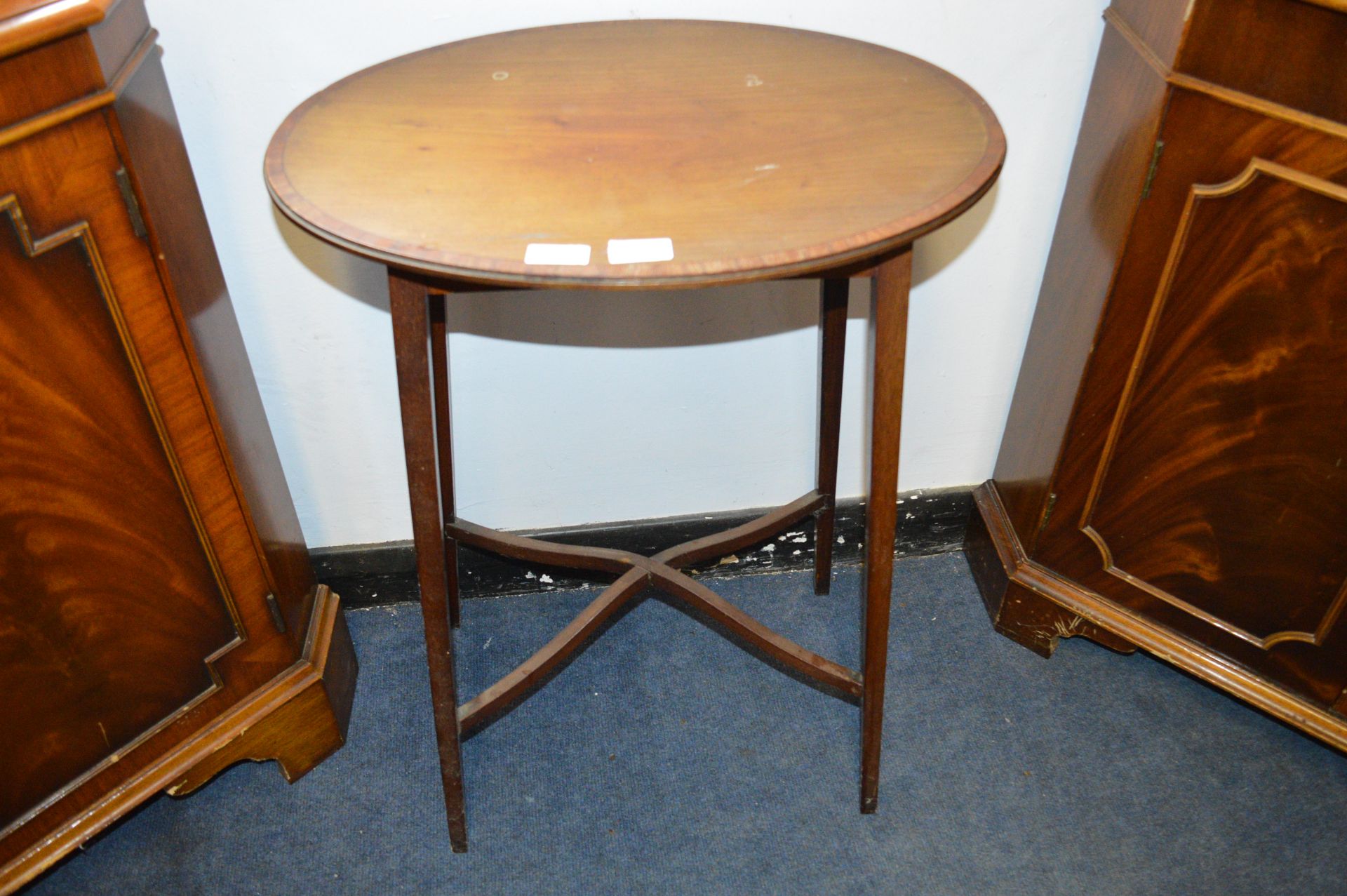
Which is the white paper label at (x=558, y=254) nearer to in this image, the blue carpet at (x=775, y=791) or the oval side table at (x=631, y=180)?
the oval side table at (x=631, y=180)

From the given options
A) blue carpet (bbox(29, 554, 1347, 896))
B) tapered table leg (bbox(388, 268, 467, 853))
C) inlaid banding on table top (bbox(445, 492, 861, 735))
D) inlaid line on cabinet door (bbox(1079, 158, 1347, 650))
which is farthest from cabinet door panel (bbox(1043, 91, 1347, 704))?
tapered table leg (bbox(388, 268, 467, 853))

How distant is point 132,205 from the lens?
4.13 ft

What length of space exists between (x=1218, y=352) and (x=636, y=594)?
1.00 meters

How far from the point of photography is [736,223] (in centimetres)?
109

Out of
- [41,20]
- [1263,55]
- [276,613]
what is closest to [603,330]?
[276,613]

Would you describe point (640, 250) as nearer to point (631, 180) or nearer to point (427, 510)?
point (631, 180)

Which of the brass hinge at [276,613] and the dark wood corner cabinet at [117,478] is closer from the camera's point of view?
the dark wood corner cabinet at [117,478]

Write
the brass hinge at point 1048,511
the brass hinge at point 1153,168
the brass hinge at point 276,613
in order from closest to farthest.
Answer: the brass hinge at point 1153,168
the brass hinge at point 276,613
the brass hinge at point 1048,511

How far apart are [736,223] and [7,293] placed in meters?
0.83

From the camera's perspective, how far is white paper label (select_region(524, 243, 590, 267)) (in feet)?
3.40

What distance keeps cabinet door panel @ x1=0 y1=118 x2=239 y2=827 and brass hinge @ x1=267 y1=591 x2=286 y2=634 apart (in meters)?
0.06

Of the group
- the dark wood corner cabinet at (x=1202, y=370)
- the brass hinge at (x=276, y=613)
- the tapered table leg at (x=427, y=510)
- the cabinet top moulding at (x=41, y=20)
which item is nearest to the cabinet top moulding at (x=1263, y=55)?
the dark wood corner cabinet at (x=1202, y=370)

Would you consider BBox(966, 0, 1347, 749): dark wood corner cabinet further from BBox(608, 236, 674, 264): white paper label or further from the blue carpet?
BBox(608, 236, 674, 264): white paper label

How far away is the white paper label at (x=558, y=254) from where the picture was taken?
1.04 metres
